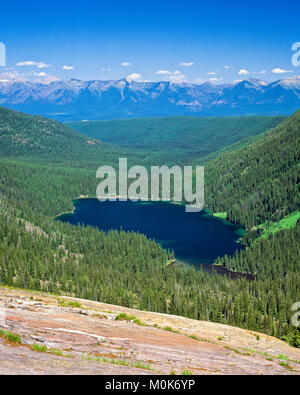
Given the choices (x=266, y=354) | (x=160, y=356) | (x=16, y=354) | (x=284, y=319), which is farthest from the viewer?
(x=284, y=319)

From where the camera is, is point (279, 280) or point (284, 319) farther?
point (279, 280)

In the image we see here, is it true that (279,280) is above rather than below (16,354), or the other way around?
below
